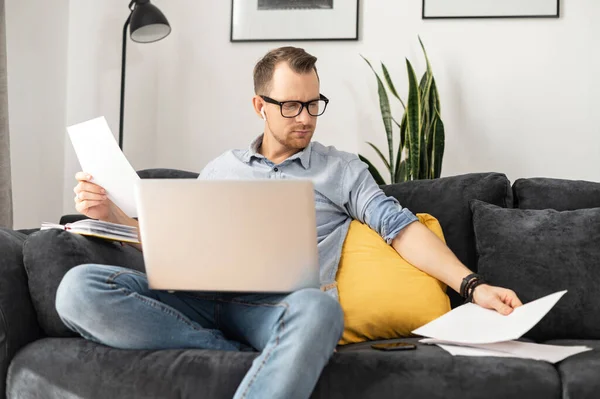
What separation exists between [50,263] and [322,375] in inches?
26.6

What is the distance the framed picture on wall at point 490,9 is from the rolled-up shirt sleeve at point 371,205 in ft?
4.03

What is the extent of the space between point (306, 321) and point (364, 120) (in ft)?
5.88

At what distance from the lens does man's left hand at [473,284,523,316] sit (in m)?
1.63

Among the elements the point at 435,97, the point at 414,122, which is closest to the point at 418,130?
the point at 414,122

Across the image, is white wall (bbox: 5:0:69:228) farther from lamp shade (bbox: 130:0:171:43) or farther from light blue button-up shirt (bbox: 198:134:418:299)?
light blue button-up shirt (bbox: 198:134:418:299)

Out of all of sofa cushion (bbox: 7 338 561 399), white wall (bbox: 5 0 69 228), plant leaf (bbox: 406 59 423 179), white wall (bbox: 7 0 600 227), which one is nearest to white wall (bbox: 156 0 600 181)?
white wall (bbox: 7 0 600 227)

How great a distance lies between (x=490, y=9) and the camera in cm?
303

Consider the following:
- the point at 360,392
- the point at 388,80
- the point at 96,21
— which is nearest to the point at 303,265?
the point at 360,392

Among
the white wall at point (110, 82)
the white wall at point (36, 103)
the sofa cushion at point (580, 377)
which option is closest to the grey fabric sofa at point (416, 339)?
the sofa cushion at point (580, 377)

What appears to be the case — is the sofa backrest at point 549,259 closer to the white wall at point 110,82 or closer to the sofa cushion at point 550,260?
the sofa cushion at point 550,260

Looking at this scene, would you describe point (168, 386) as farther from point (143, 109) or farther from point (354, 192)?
point (143, 109)

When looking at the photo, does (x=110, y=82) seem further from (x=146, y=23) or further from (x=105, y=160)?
(x=105, y=160)

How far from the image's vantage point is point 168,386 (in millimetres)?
1521

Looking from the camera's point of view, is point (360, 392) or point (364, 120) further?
point (364, 120)
